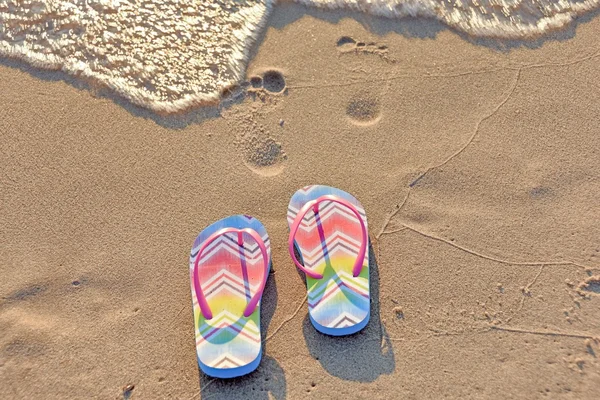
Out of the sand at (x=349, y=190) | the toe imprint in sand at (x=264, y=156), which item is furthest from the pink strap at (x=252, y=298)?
the toe imprint in sand at (x=264, y=156)

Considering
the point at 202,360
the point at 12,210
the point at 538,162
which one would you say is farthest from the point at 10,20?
the point at 538,162

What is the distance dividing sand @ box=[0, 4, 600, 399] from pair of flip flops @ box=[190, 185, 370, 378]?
3.4 inches

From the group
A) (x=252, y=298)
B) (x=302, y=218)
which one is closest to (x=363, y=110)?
(x=302, y=218)

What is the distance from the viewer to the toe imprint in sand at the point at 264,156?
3125mm

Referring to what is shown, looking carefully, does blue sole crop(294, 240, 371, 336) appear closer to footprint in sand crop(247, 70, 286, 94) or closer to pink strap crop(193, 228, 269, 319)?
pink strap crop(193, 228, 269, 319)

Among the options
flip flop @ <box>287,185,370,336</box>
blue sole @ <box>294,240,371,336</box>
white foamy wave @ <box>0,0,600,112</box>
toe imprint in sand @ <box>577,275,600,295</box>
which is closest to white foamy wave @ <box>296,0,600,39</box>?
white foamy wave @ <box>0,0,600,112</box>

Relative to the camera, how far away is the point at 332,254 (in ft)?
9.57

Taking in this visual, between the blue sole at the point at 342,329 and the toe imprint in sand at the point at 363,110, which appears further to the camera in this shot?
the toe imprint in sand at the point at 363,110

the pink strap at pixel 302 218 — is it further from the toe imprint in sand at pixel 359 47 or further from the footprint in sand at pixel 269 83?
the toe imprint in sand at pixel 359 47

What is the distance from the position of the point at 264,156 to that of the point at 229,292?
0.82m

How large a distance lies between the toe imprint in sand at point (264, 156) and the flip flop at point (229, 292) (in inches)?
12.9

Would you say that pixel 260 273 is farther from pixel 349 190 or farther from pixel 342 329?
pixel 349 190

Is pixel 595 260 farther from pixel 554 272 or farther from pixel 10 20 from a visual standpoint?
pixel 10 20

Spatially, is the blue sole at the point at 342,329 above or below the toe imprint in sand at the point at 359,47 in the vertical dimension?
below
